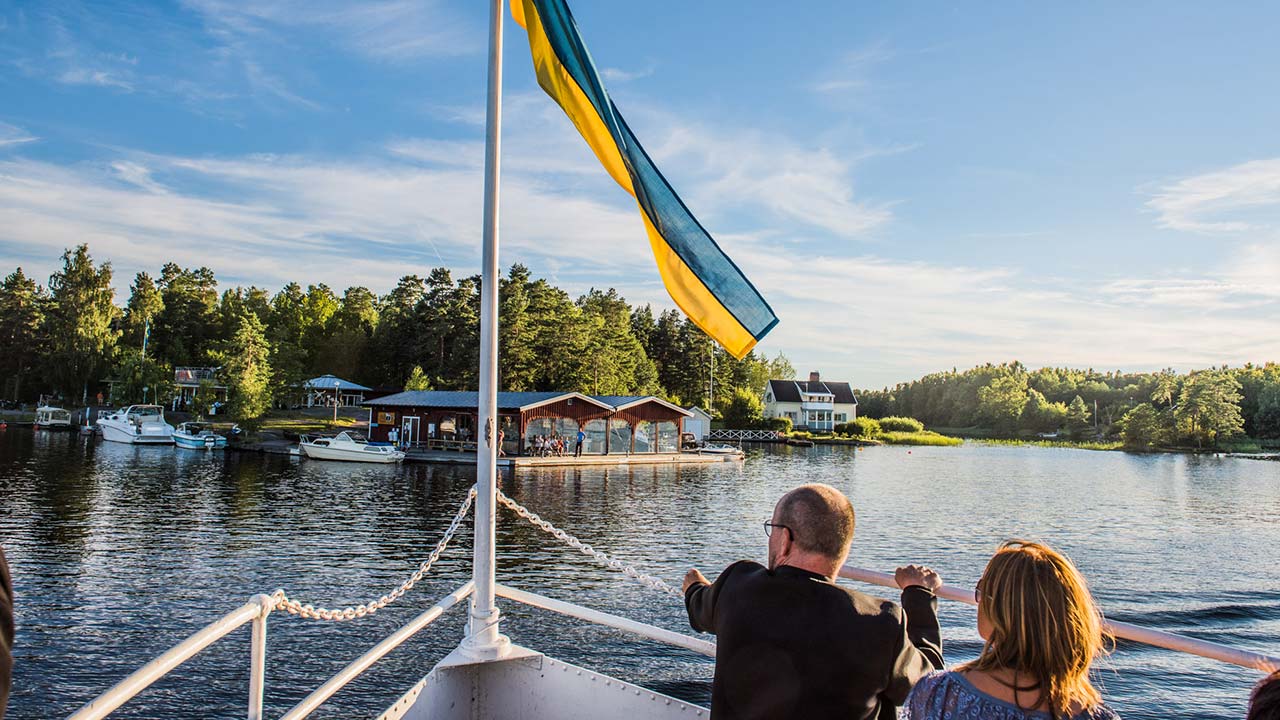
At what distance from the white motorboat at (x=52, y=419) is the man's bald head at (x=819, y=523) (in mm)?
75513

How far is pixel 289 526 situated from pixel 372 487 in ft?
31.1

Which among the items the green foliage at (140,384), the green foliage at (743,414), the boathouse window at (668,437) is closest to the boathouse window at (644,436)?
the boathouse window at (668,437)

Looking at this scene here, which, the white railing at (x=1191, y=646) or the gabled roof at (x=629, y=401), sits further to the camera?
the gabled roof at (x=629, y=401)

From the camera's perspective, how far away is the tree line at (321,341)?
2464 inches

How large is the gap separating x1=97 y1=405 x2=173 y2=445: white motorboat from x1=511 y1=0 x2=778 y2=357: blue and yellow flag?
Result: 54.9m

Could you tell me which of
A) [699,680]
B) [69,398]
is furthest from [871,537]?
[69,398]

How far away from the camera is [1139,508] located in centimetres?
3269

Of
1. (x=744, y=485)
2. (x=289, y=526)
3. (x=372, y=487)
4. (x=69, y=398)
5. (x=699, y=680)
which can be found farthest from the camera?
(x=69, y=398)

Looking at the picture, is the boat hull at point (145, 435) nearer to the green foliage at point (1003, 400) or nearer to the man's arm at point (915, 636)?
the man's arm at point (915, 636)

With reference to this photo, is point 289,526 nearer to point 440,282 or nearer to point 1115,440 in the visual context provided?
point 440,282

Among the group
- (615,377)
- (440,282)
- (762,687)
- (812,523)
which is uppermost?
(440,282)

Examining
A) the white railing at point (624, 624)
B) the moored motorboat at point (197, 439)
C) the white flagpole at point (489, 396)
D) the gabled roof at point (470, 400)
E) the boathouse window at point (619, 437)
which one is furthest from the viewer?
the boathouse window at point (619, 437)

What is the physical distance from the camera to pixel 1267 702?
5.59 feet

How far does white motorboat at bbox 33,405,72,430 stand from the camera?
209ft
